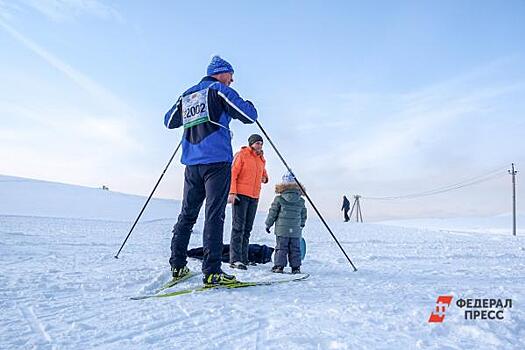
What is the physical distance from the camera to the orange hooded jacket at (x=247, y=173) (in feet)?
17.7

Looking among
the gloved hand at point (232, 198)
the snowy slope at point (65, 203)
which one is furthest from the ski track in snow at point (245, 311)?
the snowy slope at point (65, 203)

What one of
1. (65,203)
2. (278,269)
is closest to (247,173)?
(278,269)

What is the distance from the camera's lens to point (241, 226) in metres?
5.28

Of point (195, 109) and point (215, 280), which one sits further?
point (195, 109)

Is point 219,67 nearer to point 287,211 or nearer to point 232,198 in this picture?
point 232,198

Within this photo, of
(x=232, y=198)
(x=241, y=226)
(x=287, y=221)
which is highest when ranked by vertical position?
(x=232, y=198)

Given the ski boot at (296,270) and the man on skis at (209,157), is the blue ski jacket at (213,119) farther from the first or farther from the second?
the ski boot at (296,270)

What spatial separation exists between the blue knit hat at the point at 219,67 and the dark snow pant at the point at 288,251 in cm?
224

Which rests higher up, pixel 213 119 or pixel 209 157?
pixel 213 119

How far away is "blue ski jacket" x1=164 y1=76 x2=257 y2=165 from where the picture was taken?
3818 millimetres

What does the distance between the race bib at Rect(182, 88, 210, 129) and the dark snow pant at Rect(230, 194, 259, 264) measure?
162 cm

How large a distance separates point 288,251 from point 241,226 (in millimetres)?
701

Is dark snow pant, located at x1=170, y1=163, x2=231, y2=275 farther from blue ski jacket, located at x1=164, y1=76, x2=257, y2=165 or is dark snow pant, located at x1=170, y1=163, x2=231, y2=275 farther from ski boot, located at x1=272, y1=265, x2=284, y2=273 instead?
ski boot, located at x1=272, y1=265, x2=284, y2=273

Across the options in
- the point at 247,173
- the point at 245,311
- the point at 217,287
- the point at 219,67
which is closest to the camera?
the point at 245,311
